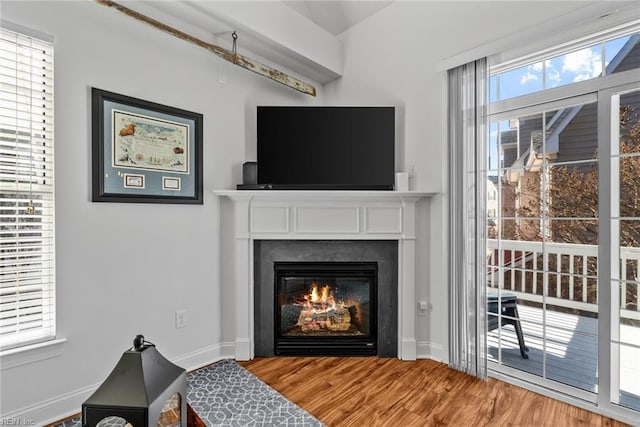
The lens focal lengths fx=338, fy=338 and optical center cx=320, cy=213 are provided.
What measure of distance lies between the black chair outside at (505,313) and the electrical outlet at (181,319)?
224cm

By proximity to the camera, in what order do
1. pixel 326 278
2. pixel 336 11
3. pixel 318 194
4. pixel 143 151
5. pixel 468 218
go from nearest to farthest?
pixel 143 151, pixel 468 218, pixel 318 194, pixel 326 278, pixel 336 11

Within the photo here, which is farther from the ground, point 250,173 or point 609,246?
point 250,173

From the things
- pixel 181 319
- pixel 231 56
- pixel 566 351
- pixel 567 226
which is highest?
pixel 231 56

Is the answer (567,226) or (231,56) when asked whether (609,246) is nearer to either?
(567,226)

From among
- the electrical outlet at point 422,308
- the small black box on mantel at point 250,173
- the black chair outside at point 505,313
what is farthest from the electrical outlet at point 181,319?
the black chair outside at point 505,313

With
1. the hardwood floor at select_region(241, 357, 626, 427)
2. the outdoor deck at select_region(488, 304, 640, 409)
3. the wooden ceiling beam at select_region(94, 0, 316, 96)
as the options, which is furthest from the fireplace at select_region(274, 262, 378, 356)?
the wooden ceiling beam at select_region(94, 0, 316, 96)

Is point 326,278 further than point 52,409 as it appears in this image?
Yes

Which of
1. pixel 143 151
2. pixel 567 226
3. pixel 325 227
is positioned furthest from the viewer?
pixel 325 227

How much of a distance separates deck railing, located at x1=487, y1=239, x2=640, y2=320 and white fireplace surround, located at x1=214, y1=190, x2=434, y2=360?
625mm

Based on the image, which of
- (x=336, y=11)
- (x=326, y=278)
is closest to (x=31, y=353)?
(x=326, y=278)

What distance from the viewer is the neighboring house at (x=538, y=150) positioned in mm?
2055

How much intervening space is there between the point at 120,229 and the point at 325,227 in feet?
4.74

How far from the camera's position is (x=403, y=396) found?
2160mm

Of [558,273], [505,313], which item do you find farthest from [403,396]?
[558,273]
